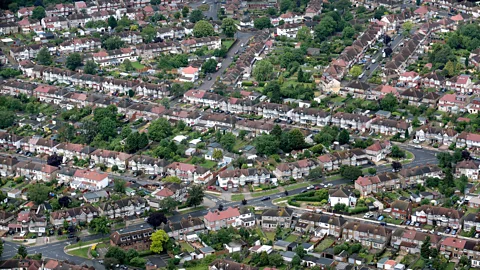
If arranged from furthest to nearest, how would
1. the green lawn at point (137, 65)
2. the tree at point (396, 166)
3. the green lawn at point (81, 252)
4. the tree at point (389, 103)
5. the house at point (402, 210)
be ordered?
the green lawn at point (137, 65)
the tree at point (389, 103)
the tree at point (396, 166)
the house at point (402, 210)
the green lawn at point (81, 252)

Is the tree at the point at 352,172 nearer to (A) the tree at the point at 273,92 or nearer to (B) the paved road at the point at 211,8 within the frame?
(A) the tree at the point at 273,92

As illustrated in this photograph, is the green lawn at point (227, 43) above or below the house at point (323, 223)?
above

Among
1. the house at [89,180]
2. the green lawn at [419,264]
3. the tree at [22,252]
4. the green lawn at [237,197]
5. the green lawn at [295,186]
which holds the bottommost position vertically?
the green lawn at [419,264]

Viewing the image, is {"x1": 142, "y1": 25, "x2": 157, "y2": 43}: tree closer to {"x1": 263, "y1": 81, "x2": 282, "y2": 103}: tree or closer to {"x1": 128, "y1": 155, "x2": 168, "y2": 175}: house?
{"x1": 263, "y1": 81, "x2": 282, "y2": 103}: tree

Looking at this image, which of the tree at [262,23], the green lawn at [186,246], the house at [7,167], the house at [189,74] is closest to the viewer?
the green lawn at [186,246]

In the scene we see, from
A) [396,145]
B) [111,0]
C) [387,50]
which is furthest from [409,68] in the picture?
[111,0]

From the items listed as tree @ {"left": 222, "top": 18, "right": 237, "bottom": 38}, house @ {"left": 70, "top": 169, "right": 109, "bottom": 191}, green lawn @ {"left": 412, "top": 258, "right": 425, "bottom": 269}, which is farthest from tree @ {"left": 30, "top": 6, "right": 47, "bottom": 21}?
green lawn @ {"left": 412, "top": 258, "right": 425, "bottom": 269}

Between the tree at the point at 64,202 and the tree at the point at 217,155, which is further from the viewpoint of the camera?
the tree at the point at 217,155

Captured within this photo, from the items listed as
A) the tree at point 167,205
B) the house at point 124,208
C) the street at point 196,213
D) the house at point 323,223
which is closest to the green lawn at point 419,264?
the house at point 323,223
